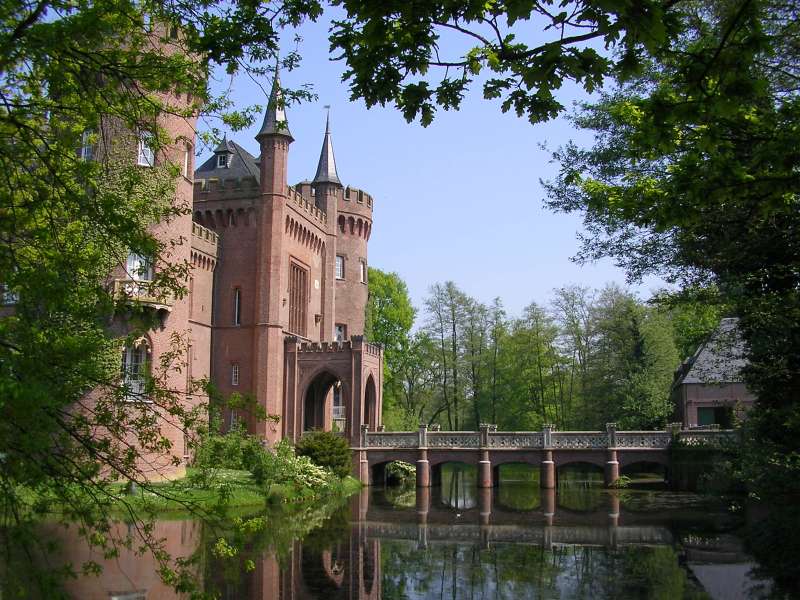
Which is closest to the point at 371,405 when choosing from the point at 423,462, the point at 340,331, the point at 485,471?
the point at 423,462

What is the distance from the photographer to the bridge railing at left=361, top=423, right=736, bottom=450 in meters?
35.9

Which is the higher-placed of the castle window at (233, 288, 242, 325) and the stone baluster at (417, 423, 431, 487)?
the castle window at (233, 288, 242, 325)

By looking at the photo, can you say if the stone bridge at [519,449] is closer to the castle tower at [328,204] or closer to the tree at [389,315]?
the castle tower at [328,204]

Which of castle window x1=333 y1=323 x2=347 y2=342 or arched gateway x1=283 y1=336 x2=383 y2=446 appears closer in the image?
arched gateway x1=283 y1=336 x2=383 y2=446

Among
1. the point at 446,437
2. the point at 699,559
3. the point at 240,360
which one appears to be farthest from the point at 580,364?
the point at 699,559

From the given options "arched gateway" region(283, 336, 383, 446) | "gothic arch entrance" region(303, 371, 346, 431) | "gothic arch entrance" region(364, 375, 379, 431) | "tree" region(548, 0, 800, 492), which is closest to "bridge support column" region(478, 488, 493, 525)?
"arched gateway" region(283, 336, 383, 446)

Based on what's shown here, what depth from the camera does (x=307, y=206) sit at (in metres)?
40.9

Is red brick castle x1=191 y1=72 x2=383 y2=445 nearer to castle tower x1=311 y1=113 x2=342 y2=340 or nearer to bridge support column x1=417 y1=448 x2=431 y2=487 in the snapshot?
castle tower x1=311 y1=113 x2=342 y2=340

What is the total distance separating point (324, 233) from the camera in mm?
43469

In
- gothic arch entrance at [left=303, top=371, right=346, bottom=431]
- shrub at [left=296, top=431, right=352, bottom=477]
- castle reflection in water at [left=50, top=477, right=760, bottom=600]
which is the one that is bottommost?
castle reflection in water at [left=50, top=477, right=760, bottom=600]

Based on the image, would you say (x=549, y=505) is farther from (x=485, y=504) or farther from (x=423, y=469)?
(x=423, y=469)

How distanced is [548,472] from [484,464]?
298cm

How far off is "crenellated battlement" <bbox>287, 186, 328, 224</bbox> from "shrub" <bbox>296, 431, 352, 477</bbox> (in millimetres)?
11573

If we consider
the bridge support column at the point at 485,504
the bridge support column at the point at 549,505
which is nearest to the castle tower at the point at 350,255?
the bridge support column at the point at 485,504
